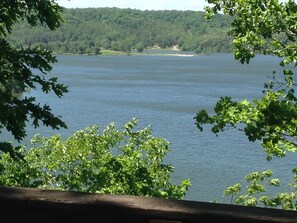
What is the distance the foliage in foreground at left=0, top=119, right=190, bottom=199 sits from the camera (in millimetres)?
8062

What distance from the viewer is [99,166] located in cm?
919

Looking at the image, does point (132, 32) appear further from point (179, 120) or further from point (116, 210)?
point (116, 210)

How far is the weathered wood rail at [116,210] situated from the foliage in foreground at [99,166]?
532 centimetres

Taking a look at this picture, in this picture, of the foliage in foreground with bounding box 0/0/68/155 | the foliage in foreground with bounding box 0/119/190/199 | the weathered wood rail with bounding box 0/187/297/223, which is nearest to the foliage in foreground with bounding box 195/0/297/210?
the foliage in foreground with bounding box 0/119/190/199

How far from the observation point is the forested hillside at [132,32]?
128 metres

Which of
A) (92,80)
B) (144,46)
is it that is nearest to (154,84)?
(92,80)

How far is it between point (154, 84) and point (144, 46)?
84.9 metres

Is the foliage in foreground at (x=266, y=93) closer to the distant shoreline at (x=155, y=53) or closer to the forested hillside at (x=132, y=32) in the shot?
the forested hillside at (x=132, y=32)

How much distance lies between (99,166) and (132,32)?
140 meters

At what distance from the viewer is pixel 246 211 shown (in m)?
1.62

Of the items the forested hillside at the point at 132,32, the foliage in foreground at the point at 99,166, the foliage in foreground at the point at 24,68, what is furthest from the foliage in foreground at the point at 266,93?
the forested hillside at the point at 132,32

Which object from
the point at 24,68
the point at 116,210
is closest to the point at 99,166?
the point at 24,68

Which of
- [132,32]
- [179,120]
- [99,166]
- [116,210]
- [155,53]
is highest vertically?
[116,210]

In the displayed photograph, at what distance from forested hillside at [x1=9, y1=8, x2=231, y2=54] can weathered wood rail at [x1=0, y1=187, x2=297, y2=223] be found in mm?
116221
